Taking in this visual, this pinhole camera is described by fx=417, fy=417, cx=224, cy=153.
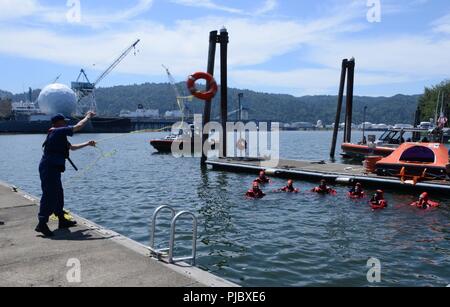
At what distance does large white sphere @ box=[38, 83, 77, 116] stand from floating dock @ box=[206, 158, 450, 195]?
112 metres

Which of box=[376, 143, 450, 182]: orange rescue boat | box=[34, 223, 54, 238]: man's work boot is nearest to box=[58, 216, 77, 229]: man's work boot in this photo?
box=[34, 223, 54, 238]: man's work boot

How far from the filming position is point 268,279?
9.27 metres

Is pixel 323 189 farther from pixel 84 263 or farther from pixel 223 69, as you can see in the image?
pixel 223 69

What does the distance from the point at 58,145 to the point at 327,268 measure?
6.74 meters

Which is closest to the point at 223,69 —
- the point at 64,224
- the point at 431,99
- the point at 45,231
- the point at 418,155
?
the point at 418,155

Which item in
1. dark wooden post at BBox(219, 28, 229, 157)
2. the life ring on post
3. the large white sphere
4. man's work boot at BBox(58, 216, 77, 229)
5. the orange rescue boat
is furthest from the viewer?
the large white sphere

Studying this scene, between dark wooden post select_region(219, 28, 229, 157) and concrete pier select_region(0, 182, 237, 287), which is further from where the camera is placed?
dark wooden post select_region(219, 28, 229, 157)

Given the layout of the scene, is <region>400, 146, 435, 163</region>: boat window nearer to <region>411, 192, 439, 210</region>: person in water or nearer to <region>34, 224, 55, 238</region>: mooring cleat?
<region>411, 192, 439, 210</region>: person in water

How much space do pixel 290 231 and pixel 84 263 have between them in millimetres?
8064

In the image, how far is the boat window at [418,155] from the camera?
2203cm

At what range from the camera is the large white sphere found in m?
131

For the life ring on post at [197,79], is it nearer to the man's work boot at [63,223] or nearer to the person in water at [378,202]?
the person in water at [378,202]

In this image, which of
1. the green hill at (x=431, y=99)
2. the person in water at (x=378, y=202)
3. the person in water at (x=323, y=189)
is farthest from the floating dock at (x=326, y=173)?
the green hill at (x=431, y=99)
